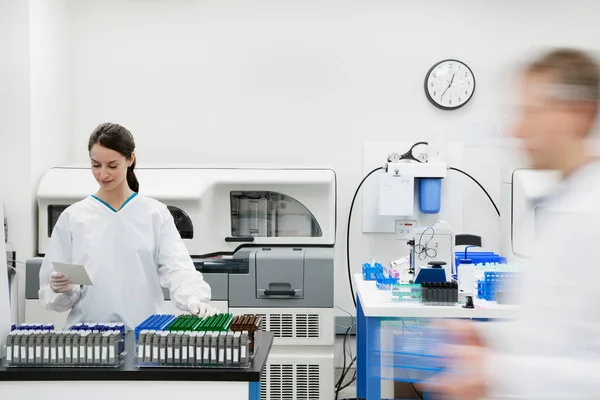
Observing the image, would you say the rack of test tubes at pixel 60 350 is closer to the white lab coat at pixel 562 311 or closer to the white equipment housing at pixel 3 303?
the white equipment housing at pixel 3 303

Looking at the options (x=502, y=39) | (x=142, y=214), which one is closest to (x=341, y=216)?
(x=502, y=39)

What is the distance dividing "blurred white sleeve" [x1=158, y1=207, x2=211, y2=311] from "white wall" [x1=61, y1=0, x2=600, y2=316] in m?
1.68

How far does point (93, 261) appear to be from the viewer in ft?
8.21

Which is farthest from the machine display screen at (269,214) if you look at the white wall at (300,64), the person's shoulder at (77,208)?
the person's shoulder at (77,208)

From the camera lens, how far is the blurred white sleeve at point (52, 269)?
7.84 ft

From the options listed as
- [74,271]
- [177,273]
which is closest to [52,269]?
[74,271]

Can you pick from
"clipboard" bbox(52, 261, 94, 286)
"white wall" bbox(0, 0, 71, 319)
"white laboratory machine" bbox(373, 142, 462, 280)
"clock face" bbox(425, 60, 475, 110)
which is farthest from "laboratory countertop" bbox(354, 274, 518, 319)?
"white wall" bbox(0, 0, 71, 319)

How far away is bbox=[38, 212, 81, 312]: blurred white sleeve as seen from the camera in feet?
7.84

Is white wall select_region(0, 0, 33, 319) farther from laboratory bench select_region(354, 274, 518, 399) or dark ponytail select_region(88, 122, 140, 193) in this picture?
laboratory bench select_region(354, 274, 518, 399)

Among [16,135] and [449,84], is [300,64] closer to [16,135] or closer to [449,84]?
[449,84]

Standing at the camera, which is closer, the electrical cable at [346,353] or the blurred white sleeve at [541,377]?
the blurred white sleeve at [541,377]

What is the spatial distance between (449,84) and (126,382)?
2958 mm

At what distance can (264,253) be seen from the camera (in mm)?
3547

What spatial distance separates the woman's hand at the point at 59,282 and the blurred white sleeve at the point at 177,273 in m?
0.38
